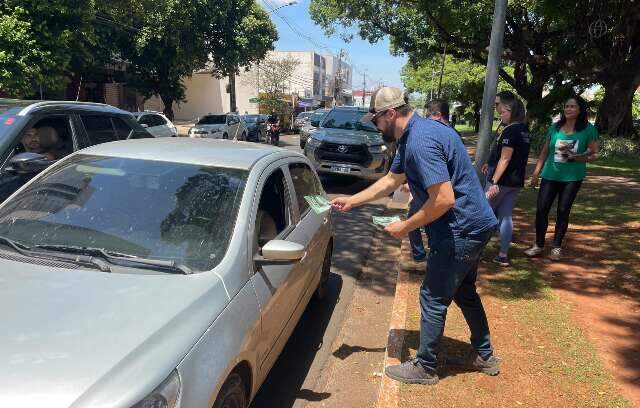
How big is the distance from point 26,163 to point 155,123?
12.8m

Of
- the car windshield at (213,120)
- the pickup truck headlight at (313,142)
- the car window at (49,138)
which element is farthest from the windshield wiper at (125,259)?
the car windshield at (213,120)

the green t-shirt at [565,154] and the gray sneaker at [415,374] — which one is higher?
the green t-shirt at [565,154]

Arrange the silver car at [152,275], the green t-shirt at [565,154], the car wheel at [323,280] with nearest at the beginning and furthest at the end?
the silver car at [152,275] → the car wheel at [323,280] → the green t-shirt at [565,154]

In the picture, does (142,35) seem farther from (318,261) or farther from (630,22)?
(318,261)

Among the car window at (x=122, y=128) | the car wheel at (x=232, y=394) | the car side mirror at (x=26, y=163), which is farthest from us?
the car window at (x=122, y=128)

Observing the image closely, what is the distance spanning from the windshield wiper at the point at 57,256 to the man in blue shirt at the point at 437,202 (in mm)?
1558

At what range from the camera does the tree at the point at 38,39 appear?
14.9 metres

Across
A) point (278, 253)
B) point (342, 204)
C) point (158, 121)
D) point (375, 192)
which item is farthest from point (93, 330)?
point (158, 121)

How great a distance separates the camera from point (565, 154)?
5.28 meters

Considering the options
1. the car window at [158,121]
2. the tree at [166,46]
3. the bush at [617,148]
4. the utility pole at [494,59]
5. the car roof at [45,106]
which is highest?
the tree at [166,46]

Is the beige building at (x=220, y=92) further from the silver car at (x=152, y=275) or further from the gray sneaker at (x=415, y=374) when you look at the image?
the gray sneaker at (x=415, y=374)

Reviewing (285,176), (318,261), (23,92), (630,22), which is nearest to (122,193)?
(285,176)

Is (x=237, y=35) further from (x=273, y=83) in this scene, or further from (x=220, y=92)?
(x=220, y=92)

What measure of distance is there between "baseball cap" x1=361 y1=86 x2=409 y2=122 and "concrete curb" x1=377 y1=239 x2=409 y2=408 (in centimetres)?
170
